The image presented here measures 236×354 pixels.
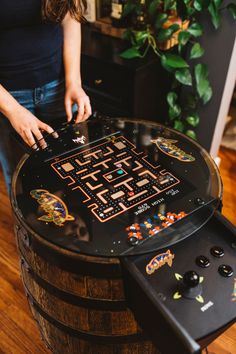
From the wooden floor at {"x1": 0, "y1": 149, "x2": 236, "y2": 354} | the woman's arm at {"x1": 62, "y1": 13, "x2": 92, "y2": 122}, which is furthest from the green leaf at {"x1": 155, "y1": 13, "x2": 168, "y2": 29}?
the wooden floor at {"x1": 0, "y1": 149, "x2": 236, "y2": 354}

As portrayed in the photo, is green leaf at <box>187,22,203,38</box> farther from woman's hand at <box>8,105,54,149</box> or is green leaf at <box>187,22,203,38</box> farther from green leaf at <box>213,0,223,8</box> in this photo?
woman's hand at <box>8,105,54,149</box>

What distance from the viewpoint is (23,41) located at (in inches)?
52.6

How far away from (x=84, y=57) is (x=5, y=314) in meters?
1.28

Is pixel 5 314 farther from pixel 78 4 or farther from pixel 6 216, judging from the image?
pixel 78 4

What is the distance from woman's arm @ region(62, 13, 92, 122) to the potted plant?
0.35 metres

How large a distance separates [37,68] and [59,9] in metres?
0.22

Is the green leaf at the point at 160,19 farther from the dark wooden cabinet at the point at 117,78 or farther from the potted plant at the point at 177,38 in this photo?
the dark wooden cabinet at the point at 117,78

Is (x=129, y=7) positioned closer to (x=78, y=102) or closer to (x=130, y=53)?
(x=130, y=53)

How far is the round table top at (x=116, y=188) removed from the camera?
94cm

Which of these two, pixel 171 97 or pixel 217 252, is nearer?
pixel 217 252

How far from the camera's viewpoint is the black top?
50.1 inches

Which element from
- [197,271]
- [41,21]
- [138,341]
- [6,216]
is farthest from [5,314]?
[41,21]


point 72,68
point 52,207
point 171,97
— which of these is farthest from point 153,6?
point 52,207

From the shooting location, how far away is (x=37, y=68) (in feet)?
4.58
